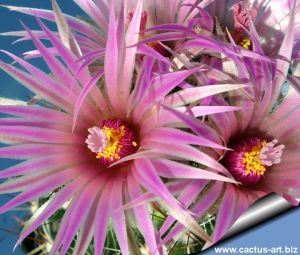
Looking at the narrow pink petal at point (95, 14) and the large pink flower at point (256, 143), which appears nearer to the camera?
the large pink flower at point (256, 143)

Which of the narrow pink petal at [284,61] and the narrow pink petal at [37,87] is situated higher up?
the narrow pink petal at [284,61]

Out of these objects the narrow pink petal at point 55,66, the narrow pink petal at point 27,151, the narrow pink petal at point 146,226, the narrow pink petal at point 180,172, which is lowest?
the narrow pink petal at point 146,226

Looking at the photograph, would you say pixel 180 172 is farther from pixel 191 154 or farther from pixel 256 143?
pixel 256 143

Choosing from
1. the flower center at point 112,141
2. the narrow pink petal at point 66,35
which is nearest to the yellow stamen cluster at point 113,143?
the flower center at point 112,141

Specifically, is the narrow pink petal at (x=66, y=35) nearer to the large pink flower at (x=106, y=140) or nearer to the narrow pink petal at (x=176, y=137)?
the large pink flower at (x=106, y=140)

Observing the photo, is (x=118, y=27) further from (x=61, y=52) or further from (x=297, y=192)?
(x=297, y=192)

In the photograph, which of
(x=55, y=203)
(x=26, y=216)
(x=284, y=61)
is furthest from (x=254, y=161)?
(x=26, y=216)

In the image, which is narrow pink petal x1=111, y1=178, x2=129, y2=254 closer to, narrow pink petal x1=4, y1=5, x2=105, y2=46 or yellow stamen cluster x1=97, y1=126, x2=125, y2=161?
yellow stamen cluster x1=97, y1=126, x2=125, y2=161

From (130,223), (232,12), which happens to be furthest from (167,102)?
(232,12)

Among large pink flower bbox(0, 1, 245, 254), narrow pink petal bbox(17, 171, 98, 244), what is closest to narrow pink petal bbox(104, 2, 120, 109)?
large pink flower bbox(0, 1, 245, 254)
